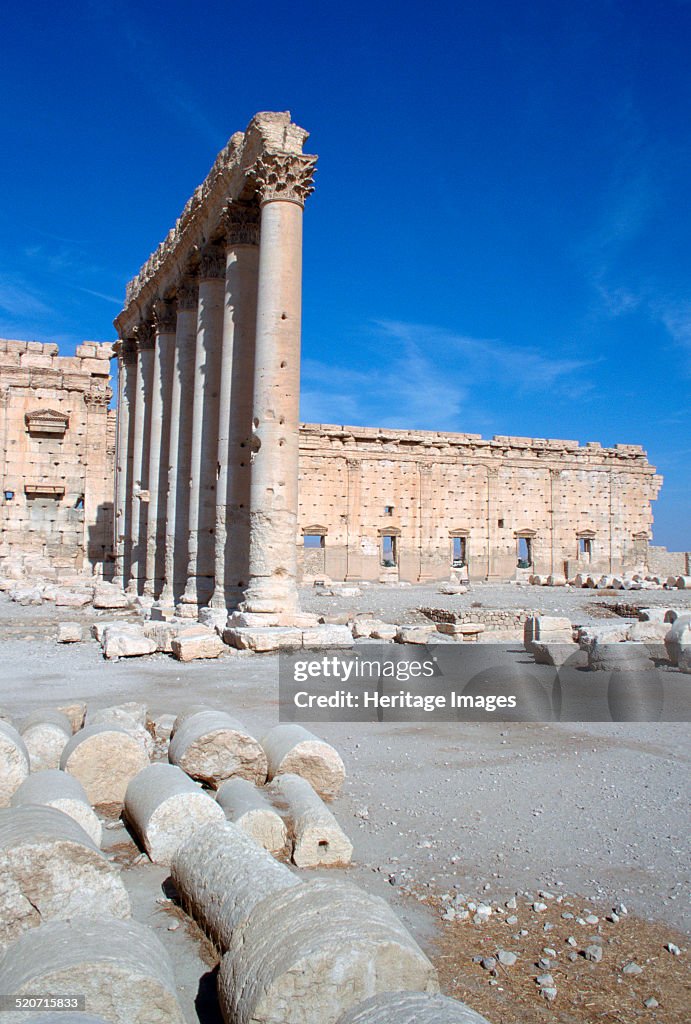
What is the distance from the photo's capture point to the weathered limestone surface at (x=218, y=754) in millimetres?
5941

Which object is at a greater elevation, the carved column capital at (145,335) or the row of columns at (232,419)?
the carved column capital at (145,335)

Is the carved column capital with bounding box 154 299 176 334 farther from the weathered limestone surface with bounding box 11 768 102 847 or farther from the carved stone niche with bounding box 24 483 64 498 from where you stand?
the weathered limestone surface with bounding box 11 768 102 847

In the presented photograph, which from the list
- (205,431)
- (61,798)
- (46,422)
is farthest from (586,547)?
(61,798)

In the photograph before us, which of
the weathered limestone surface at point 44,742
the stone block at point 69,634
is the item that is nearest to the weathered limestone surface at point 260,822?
the weathered limestone surface at point 44,742

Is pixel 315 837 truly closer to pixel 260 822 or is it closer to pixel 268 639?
pixel 260 822

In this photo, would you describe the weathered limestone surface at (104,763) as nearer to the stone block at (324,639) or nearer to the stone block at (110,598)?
the stone block at (324,639)

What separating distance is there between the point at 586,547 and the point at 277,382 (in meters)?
28.8

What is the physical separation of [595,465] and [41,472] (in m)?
26.1

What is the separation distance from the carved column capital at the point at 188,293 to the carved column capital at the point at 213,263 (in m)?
1.99

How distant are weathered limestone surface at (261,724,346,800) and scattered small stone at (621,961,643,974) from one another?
2.86 meters

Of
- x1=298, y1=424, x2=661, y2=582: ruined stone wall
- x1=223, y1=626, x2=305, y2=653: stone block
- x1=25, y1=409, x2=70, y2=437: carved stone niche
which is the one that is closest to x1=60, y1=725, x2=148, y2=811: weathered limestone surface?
x1=223, y1=626, x2=305, y2=653: stone block

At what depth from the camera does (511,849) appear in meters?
5.13

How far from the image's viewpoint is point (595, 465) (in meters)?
40.3

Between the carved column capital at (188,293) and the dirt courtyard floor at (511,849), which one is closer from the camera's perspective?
the dirt courtyard floor at (511,849)
